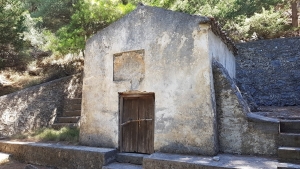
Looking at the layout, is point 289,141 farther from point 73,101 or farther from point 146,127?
point 73,101

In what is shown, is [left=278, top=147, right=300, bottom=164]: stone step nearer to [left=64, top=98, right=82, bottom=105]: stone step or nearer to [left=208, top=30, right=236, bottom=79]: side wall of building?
[left=208, top=30, right=236, bottom=79]: side wall of building

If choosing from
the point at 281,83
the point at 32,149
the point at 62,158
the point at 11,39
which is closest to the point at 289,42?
the point at 281,83

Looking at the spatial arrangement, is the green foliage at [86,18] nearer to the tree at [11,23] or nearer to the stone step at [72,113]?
the tree at [11,23]

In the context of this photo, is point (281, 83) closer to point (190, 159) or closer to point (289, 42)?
point (289, 42)

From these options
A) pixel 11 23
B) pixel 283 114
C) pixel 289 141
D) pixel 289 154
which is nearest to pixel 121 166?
pixel 289 154

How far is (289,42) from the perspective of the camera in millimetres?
13328

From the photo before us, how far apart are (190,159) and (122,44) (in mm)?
4377

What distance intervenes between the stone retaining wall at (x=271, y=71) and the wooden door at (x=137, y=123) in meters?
5.62

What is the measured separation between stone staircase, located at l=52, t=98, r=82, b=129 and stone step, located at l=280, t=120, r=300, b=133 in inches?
314

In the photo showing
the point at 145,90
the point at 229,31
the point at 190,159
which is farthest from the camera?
the point at 229,31

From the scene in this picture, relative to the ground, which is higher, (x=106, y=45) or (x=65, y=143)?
(x=106, y=45)

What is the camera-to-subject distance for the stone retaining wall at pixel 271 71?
11500 mm

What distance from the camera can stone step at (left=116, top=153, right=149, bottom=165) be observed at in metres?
6.84

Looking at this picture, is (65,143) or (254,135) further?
(65,143)
